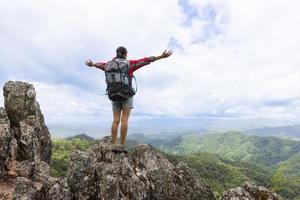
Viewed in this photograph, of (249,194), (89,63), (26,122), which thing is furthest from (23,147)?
(249,194)

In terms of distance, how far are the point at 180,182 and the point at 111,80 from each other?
7190mm

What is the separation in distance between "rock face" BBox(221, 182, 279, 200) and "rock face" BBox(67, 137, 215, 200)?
1.54 m

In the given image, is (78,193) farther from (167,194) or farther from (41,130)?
(41,130)

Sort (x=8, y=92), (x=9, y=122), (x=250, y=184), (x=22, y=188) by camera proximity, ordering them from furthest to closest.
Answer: (x=8, y=92) → (x=9, y=122) → (x=250, y=184) → (x=22, y=188)

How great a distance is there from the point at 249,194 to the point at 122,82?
9489mm

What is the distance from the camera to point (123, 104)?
59.3 feet

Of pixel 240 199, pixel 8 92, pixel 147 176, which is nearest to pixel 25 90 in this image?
pixel 8 92

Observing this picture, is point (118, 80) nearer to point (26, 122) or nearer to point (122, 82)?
point (122, 82)

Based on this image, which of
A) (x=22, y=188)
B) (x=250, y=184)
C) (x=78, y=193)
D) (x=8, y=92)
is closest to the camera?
(x=22, y=188)

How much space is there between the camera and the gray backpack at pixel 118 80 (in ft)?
57.6

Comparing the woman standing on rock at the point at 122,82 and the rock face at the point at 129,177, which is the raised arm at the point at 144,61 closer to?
the woman standing on rock at the point at 122,82

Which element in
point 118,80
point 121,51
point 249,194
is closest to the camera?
point 118,80

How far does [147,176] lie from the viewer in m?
18.1

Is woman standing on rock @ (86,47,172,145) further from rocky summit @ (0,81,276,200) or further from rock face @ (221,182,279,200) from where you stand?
rock face @ (221,182,279,200)
